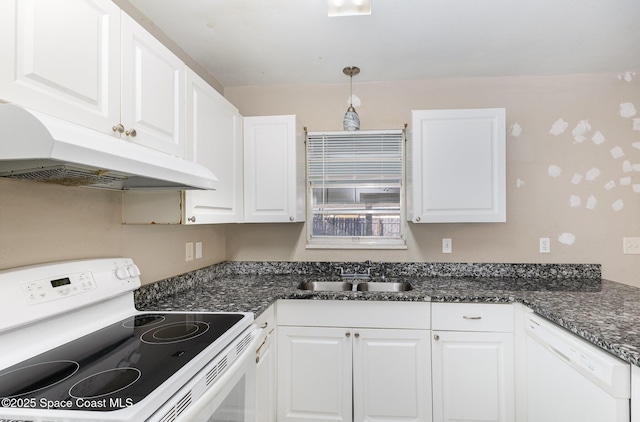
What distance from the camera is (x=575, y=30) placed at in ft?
6.36

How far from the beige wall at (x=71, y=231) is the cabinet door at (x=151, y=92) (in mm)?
368

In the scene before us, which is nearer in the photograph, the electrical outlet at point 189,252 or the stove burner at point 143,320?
the stove burner at point 143,320

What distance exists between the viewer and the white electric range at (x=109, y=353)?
81cm

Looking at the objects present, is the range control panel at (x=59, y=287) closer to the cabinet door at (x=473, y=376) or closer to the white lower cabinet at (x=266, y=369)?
the white lower cabinet at (x=266, y=369)

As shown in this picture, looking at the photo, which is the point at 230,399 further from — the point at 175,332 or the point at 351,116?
the point at 351,116

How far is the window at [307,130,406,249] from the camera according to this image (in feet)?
8.96

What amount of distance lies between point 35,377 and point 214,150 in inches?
52.0

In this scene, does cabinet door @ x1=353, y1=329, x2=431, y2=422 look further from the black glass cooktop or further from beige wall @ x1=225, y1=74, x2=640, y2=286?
the black glass cooktop

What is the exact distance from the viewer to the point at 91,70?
1113 mm

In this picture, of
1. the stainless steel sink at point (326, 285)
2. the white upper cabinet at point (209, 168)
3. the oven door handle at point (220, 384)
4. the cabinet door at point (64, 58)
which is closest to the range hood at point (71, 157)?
the cabinet door at point (64, 58)

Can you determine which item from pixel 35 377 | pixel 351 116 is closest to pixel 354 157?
pixel 351 116

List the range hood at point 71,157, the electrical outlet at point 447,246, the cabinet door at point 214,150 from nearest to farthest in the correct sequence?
1. the range hood at point 71,157
2. the cabinet door at point 214,150
3. the electrical outlet at point 447,246

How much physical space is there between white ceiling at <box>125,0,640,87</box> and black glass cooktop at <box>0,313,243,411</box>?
4.91 ft

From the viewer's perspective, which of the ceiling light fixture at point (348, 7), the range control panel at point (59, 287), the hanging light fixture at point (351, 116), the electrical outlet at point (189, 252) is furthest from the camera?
the hanging light fixture at point (351, 116)
